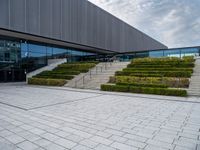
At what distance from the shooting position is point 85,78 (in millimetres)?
18766

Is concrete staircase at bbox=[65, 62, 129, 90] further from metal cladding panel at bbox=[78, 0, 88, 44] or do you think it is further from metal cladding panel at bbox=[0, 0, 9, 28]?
metal cladding panel at bbox=[0, 0, 9, 28]

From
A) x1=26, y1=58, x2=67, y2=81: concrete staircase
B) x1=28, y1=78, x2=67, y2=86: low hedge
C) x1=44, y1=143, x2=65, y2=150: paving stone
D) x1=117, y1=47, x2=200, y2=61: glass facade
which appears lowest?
x1=44, y1=143, x2=65, y2=150: paving stone

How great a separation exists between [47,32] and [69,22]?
4660mm

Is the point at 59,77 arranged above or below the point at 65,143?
above

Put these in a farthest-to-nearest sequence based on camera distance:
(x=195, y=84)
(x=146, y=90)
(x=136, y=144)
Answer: (x=195, y=84), (x=146, y=90), (x=136, y=144)

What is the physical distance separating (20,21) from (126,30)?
1000 inches

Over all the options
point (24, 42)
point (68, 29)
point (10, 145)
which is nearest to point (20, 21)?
point (24, 42)

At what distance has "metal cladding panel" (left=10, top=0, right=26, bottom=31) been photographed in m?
19.4

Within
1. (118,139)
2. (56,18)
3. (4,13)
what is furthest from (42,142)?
(56,18)

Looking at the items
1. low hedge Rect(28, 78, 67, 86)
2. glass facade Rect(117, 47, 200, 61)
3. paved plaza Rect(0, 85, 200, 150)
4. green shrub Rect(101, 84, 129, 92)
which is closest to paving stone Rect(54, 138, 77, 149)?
paved plaza Rect(0, 85, 200, 150)

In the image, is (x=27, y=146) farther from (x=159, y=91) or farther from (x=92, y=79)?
(x=92, y=79)

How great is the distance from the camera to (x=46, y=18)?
23219mm

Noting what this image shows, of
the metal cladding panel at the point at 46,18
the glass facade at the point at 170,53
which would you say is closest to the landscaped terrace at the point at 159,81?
the glass facade at the point at 170,53

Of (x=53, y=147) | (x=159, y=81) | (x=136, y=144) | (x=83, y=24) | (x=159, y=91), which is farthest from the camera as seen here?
(x=83, y=24)
